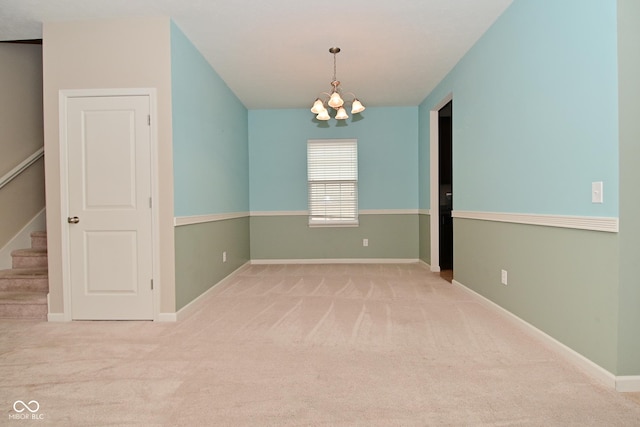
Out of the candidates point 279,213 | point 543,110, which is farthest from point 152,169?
point 279,213

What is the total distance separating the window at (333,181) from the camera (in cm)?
635

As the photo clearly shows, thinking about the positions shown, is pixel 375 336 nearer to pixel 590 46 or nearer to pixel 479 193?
pixel 479 193

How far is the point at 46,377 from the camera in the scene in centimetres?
219

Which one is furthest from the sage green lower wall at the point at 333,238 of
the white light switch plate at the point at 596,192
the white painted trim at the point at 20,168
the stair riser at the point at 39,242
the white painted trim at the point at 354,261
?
the white light switch plate at the point at 596,192

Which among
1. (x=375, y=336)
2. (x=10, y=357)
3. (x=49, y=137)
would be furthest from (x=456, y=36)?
(x=10, y=357)

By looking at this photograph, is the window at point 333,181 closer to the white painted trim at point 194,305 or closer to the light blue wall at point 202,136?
the light blue wall at point 202,136

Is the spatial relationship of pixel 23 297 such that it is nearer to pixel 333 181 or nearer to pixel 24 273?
pixel 24 273

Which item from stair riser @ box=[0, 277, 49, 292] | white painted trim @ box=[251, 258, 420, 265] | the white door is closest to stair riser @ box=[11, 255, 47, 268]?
stair riser @ box=[0, 277, 49, 292]

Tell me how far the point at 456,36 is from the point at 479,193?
5.10ft

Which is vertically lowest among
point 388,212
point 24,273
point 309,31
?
point 24,273

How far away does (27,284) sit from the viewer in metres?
3.69

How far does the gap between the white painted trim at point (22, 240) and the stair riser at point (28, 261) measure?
0.06 metres

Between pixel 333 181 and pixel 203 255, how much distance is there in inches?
116

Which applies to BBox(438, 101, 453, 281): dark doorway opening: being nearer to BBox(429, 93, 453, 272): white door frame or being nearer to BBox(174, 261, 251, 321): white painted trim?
BBox(429, 93, 453, 272): white door frame
